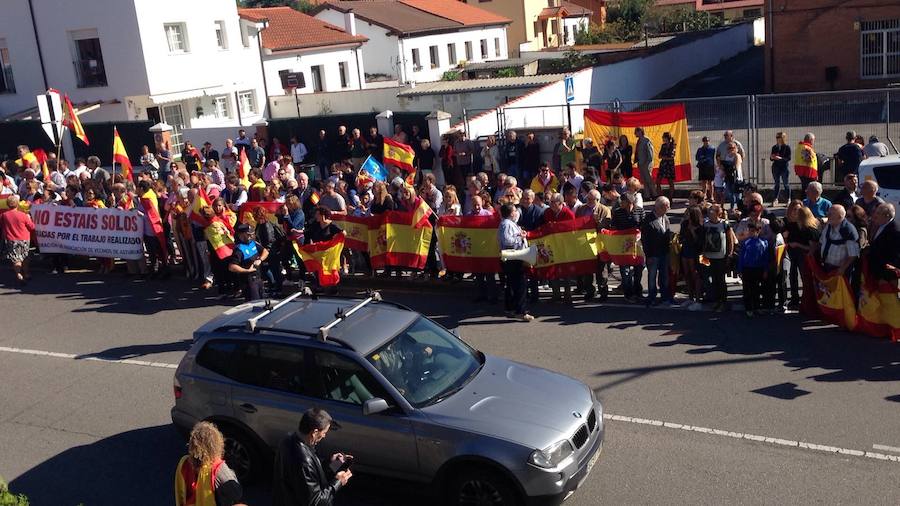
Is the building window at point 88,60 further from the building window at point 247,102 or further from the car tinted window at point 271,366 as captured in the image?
the car tinted window at point 271,366

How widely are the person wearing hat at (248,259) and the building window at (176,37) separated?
24.1 metres

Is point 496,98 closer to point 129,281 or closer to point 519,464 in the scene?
point 129,281

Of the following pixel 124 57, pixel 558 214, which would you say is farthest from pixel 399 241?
pixel 124 57

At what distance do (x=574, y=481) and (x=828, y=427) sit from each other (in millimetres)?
3087

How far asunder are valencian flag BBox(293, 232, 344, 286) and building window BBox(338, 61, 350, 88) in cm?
3486

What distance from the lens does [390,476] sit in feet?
24.6

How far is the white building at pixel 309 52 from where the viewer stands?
42.3 meters

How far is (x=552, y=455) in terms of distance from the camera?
697cm

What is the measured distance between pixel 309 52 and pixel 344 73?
3.50m

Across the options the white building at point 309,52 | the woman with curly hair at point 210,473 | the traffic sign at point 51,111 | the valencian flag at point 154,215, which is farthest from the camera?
the white building at point 309,52

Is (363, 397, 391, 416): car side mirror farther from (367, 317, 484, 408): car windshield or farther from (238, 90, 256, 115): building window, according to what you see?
(238, 90, 256, 115): building window

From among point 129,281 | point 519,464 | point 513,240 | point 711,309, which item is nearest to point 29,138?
point 129,281

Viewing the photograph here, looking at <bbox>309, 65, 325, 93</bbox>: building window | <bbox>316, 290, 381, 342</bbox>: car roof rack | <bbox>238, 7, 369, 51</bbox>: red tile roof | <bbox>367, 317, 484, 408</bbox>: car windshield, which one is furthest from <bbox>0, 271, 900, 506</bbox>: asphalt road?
<bbox>309, 65, 325, 93</bbox>: building window

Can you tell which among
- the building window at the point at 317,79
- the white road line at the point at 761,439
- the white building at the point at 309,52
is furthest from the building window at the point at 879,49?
the white road line at the point at 761,439
